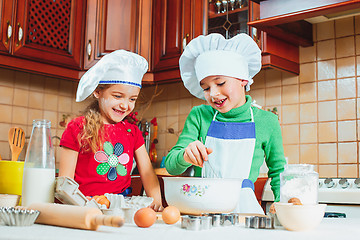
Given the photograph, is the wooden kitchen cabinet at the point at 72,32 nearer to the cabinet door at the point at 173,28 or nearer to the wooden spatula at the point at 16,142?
the cabinet door at the point at 173,28

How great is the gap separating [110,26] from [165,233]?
2018 millimetres

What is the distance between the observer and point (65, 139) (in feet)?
4.29

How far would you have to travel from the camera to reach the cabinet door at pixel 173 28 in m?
2.37

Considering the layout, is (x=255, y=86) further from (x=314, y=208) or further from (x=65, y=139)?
(x=314, y=208)

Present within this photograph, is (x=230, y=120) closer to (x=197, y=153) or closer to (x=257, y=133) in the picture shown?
(x=257, y=133)

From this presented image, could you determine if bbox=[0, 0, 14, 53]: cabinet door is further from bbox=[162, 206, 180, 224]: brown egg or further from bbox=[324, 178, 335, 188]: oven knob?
bbox=[162, 206, 180, 224]: brown egg

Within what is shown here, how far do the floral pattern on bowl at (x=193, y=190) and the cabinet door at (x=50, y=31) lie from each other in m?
1.63

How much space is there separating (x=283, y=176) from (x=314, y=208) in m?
0.11

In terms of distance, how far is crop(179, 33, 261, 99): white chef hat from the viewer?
129cm

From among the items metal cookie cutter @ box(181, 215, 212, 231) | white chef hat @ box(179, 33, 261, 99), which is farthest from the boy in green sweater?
metal cookie cutter @ box(181, 215, 212, 231)

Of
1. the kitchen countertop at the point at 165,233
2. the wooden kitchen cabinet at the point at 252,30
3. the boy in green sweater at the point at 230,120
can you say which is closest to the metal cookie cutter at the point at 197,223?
the kitchen countertop at the point at 165,233

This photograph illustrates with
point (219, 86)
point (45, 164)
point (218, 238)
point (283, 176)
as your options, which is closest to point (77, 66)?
point (219, 86)

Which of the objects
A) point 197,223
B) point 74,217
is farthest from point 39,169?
point 197,223

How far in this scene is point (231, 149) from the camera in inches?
51.5
